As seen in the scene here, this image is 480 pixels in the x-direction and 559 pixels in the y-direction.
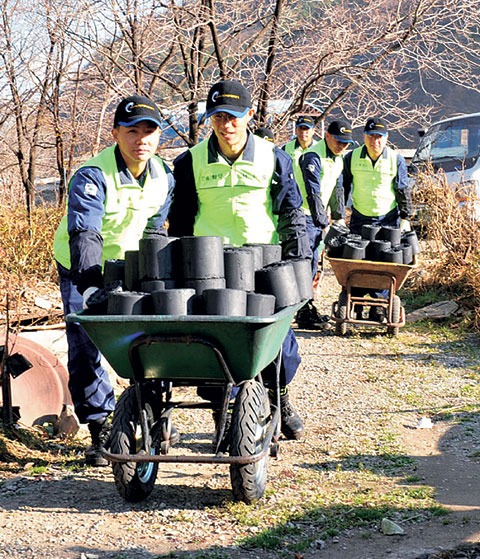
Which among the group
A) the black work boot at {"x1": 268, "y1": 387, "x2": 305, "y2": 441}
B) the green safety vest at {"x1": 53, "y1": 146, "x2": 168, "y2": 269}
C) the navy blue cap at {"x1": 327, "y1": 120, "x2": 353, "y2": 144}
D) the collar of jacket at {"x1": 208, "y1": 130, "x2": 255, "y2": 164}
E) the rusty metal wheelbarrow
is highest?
the navy blue cap at {"x1": 327, "y1": 120, "x2": 353, "y2": 144}

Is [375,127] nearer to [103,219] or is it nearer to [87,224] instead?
[103,219]

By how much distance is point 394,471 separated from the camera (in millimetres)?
4434

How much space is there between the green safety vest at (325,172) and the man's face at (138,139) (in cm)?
431

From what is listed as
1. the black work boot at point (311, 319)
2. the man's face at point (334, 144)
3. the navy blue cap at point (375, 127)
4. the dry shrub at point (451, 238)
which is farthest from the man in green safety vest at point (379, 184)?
the dry shrub at point (451, 238)

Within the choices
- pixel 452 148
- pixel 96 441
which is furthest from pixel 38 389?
pixel 452 148

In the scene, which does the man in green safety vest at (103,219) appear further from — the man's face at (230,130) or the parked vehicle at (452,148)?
the parked vehicle at (452,148)

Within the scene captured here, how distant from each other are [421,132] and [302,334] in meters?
6.62

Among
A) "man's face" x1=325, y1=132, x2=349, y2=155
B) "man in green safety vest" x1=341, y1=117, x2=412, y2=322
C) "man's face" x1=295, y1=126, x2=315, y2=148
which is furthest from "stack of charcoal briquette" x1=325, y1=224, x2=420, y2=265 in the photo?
"man's face" x1=295, y1=126, x2=315, y2=148

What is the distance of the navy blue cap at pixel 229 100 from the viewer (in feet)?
14.1

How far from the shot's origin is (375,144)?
8289mm

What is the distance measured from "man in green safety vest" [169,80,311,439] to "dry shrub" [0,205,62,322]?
8.27 feet

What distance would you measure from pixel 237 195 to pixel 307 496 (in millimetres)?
1635

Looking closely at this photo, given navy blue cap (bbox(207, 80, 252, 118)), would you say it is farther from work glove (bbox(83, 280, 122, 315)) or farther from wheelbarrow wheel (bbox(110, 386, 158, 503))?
wheelbarrow wheel (bbox(110, 386, 158, 503))

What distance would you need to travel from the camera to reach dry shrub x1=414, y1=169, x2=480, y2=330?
30.6 feet
